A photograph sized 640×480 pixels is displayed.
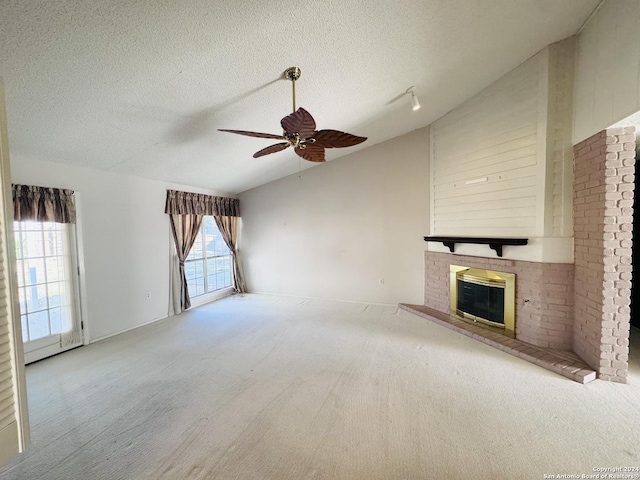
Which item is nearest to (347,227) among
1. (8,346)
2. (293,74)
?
(293,74)

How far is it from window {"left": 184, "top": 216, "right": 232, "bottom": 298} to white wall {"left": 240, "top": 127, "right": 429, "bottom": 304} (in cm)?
52

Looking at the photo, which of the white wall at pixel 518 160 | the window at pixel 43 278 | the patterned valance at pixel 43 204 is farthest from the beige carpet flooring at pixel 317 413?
the patterned valance at pixel 43 204

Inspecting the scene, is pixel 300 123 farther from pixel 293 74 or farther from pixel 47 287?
pixel 47 287

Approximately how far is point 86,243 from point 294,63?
11.2 ft

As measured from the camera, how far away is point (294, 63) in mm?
2146

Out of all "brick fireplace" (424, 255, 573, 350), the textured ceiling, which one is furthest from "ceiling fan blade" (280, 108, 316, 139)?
"brick fireplace" (424, 255, 573, 350)

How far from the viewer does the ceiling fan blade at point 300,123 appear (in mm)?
1863

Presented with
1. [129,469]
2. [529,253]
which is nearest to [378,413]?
[129,469]

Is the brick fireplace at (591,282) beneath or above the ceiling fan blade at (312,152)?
beneath

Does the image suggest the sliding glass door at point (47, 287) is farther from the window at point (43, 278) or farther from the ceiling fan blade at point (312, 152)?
the ceiling fan blade at point (312, 152)

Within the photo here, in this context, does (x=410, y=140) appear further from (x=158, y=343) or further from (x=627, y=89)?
(x=158, y=343)

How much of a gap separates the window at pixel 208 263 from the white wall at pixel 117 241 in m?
0.61

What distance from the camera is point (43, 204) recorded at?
9.37 ft

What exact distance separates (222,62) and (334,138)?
3.44 feet
